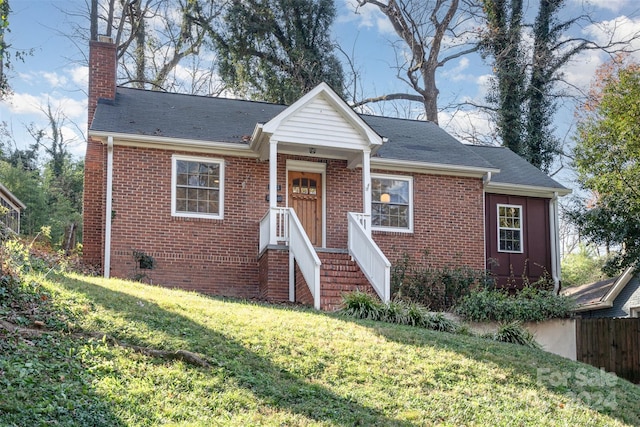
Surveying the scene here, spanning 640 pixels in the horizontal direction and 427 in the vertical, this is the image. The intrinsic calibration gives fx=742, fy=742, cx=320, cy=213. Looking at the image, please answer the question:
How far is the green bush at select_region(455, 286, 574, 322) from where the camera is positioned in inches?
596

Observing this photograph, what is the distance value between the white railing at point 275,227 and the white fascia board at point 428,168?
289cm

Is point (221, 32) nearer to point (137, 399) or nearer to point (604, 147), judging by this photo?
point (604, 147)

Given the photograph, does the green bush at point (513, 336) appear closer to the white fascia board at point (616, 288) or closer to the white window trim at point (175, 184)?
the white window trim at point (175, 184)

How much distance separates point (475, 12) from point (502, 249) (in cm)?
1382

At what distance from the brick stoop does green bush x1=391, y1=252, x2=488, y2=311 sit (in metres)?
1.31

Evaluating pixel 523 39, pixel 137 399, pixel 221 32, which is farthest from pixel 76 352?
pixel 523 39

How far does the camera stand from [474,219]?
18703mm

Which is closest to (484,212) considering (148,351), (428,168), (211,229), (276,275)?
(428,168)

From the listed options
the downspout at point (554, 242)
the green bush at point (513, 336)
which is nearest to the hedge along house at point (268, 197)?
the downspout at point (554, 242)

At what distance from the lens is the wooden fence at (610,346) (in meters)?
15.7

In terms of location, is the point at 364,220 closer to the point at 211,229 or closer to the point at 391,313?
the point at 211,229

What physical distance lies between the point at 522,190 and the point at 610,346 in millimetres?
5356

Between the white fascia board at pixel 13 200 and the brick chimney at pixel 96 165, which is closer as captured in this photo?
the brick chimney at pixel 96 165

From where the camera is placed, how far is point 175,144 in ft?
53.8
